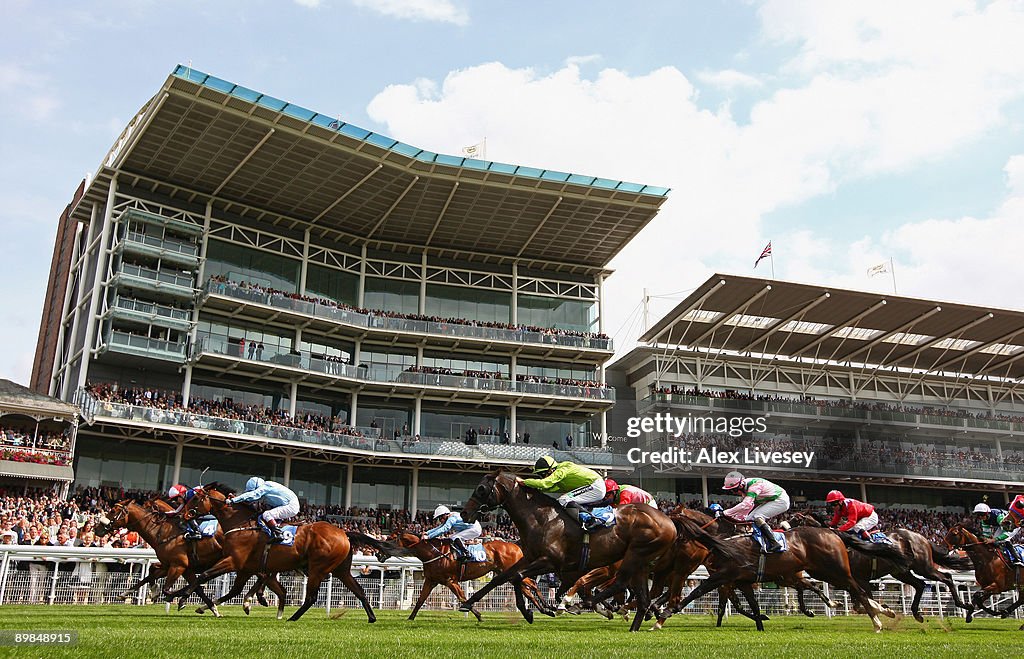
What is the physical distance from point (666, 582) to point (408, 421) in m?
33.5

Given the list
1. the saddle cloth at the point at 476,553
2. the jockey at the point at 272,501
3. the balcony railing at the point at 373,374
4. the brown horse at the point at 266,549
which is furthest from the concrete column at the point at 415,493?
the jockey at the point at 272,501

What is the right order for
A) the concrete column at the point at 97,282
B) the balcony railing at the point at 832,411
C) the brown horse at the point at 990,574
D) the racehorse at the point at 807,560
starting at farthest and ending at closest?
1. the balcony railing at the point at 832,411
2. the concrete column at the point at 97,282
3. the brown horse at the point at 990,574
4. the racehorse at the point at 807,560

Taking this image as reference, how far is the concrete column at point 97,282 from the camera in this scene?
39.4m

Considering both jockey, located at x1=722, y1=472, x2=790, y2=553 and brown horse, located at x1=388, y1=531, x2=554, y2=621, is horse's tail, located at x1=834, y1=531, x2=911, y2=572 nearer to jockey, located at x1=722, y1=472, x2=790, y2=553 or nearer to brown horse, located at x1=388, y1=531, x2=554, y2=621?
jockey, located at x1=722, y1=472, x2=790, y2=553

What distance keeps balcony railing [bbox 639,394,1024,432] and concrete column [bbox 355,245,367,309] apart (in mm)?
17135

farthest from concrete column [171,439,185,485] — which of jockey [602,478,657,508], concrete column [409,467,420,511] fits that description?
jockey [602,478,657,508]

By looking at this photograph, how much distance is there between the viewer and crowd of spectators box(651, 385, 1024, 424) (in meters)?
49.7

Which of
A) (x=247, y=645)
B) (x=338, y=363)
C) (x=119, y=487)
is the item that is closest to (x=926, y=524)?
(x=338, y=363)

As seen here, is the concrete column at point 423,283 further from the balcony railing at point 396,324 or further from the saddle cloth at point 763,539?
the saddle cloth at point 763,539

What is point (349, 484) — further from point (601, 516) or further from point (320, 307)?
point (601, 516)

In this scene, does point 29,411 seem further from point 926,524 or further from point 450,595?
point 926,524

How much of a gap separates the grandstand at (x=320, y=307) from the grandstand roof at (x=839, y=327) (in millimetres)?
5872

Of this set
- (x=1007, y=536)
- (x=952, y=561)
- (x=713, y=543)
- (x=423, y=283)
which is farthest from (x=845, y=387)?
(x=713, y=543)

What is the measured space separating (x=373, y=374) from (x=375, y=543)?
1235 inches
